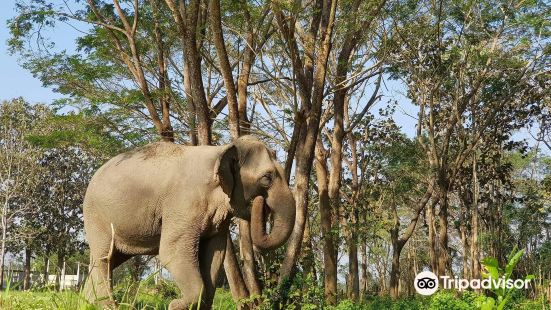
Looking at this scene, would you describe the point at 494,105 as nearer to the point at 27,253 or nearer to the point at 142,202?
the point at 142,202

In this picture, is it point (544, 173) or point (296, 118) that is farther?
point (544, 173)

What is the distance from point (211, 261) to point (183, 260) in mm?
394

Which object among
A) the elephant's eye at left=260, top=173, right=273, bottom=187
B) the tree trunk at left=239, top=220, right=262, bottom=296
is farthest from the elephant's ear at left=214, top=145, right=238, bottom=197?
the tree trunk at left=239, top=220, right=262, bottom=296

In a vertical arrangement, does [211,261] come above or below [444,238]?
below

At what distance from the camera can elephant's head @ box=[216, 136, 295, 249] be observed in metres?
5.95

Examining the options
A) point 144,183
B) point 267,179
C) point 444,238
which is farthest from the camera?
point 444,238

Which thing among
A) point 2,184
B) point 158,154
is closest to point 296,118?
point 158,154

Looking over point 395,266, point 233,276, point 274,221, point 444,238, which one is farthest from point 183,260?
point 395,266

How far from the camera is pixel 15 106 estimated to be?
96.8 ft

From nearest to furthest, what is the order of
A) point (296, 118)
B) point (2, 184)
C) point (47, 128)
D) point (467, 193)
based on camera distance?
point (296, 118) < point (467, 193) < point (47, 128) < point (2, 184)

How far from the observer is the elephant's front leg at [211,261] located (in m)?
6.08

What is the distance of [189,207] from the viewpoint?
5945mm

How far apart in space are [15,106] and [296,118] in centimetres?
2380

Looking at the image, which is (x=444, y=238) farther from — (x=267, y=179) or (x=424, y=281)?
(x=267, y=179)
